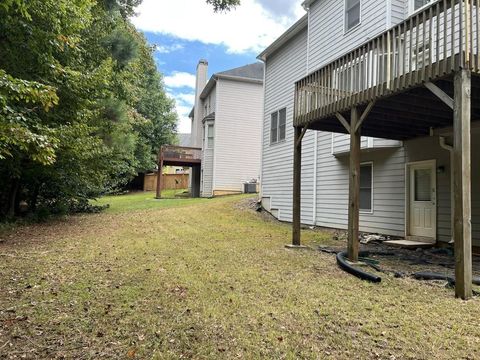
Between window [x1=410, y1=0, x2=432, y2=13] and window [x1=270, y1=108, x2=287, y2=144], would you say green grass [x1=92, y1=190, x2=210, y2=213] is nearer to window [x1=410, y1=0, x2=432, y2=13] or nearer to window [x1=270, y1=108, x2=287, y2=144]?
window [x1=270, y1=108, x2=287, y2=144]

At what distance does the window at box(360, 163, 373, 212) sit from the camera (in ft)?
31.6

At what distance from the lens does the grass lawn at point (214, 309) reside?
114 inches

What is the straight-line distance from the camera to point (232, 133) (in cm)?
2150

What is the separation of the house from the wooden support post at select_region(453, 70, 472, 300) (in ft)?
0.04

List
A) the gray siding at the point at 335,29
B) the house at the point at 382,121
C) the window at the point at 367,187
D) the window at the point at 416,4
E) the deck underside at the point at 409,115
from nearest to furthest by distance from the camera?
the house at the point at 382,121, the deck underside at the point at 409,115, the window at the point at 416,4, the gray siding at the point at 335,29, the window at the point at 367,187

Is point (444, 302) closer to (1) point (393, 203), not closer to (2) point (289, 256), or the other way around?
(2) point (289, 256)

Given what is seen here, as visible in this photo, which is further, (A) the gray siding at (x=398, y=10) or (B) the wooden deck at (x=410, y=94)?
(A) the gray siding at (x=398, y=10)

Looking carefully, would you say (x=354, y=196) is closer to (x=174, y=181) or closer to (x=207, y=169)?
(x=207, y=169)

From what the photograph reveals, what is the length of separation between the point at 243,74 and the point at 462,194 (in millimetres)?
19100

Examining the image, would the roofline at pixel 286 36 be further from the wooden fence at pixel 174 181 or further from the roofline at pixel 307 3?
the wooden fence at pixel 174 181

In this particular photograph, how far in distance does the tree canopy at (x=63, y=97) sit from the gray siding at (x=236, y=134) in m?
6.97

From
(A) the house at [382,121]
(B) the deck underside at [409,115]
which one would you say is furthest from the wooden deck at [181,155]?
(B) the deck underside at [409,115]

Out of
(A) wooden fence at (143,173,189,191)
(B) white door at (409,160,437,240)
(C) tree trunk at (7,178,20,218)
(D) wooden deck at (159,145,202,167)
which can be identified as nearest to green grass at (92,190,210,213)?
(D) wooden deck at (159,145,202,167)

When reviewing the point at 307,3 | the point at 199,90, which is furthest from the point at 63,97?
the point at 199,90
